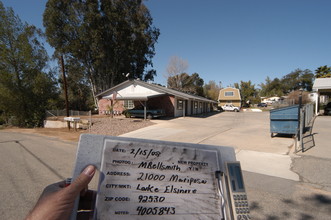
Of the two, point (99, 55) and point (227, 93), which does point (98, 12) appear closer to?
point (99, 55)

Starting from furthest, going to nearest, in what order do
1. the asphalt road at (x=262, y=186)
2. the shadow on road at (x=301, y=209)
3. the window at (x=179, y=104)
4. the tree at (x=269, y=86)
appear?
the tree at (x=269, y=86)
the window at (x=179, y=104)
the asphalt road at (x=262, y=186)
the shadow on road at (x=301, y=209)

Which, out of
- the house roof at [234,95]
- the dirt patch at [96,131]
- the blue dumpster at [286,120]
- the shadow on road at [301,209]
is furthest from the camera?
the house roof at [234,95]

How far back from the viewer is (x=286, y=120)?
332 inches

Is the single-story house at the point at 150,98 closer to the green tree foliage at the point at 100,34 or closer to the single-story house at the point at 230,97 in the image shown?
the green tree foliage at the point at 100,34

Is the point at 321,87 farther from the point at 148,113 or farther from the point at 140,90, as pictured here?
the point at 140,90

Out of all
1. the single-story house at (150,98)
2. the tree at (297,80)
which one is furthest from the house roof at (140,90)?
the tree at (297,80)

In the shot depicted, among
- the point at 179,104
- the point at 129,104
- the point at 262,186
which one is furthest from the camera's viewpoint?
the point at 129,104

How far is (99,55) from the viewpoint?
26078mm

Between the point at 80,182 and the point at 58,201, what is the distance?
0.18m

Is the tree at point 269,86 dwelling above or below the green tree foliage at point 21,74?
above

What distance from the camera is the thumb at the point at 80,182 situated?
1.26 metres

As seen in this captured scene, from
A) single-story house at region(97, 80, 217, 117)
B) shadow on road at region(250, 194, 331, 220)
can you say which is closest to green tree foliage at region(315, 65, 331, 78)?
single-story house at region(97, 80, 217, 117)

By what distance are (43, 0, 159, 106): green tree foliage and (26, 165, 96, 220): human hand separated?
1091 inches

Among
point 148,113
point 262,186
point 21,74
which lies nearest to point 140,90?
point 148,113
